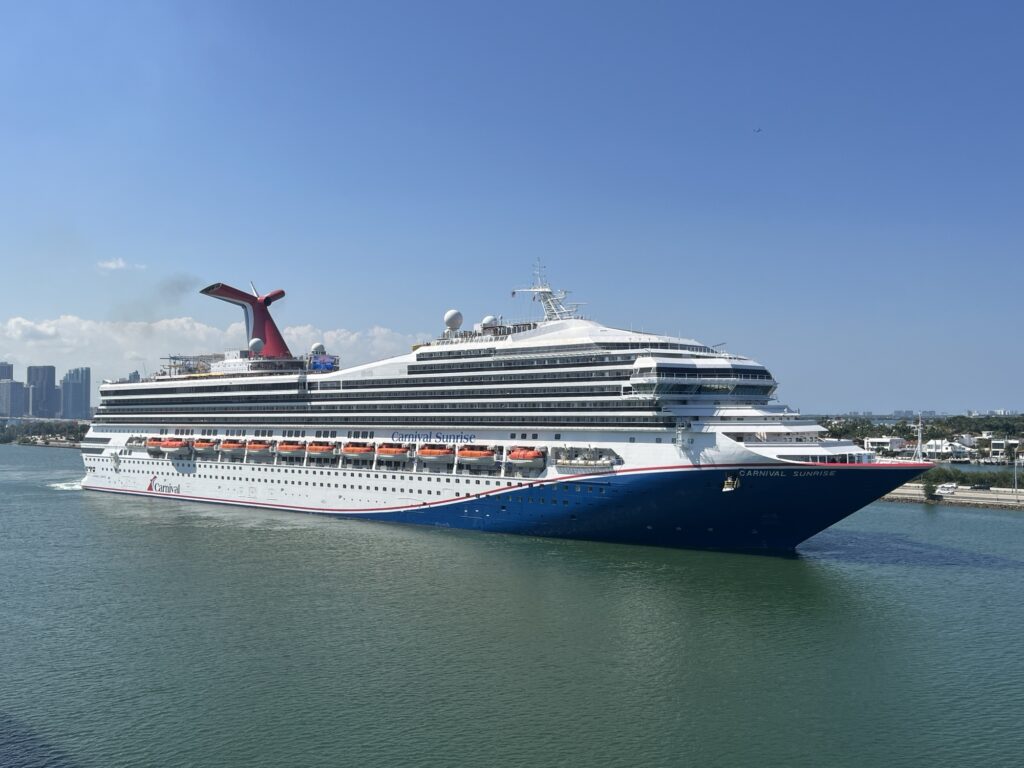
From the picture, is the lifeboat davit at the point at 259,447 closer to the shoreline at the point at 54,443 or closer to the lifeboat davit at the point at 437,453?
the lifeboat davit at the point at 437,453

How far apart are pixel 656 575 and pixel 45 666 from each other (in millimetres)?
21967

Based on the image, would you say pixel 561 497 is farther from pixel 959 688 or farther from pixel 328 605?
pixel 959 688

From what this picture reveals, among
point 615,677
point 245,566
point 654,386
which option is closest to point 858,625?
point 615,677

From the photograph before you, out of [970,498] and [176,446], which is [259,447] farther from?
[970,498]

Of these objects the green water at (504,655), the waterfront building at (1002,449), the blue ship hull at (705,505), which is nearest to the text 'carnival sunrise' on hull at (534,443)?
the blue ship hull at (705,505)

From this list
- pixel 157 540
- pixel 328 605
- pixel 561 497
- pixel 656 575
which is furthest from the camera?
pixel 157 540

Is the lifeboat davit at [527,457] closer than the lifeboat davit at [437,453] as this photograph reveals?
Yes

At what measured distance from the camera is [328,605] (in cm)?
2934

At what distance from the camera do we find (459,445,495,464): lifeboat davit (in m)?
41.7

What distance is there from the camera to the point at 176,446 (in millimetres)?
58562

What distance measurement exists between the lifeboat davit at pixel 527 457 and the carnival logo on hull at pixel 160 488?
103ft

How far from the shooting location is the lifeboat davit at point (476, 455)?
41.7 metres

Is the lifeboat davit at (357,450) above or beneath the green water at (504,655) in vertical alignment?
above

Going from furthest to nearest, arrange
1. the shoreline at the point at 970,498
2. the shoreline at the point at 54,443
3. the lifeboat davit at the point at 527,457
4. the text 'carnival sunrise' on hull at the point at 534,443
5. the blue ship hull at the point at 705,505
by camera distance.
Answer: the shoreline at the point at 54,443 < the shoreline at the point at 970,498 < the lifeboat davit at the point at 527,457 < the text 'carnival sunrise' on hull at the point at 534,443 < the blue ship hull at the point at 705,505
